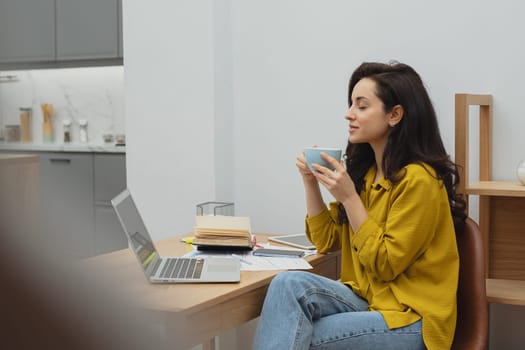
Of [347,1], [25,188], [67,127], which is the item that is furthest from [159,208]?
[25,188]

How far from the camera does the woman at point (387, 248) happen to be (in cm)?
160

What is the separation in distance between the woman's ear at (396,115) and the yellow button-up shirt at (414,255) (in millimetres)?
145

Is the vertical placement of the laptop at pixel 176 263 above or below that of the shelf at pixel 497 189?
below

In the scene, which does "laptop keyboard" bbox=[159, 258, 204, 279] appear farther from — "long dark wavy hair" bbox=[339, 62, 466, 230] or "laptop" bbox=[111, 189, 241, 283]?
"long dark wavy hair" bbox=[339, 62, 466, 230]

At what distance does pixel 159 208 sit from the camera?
2.76 metres

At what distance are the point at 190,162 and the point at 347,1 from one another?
833 mm

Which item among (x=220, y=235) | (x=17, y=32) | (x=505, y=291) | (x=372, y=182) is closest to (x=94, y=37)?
(x=220, y=235)

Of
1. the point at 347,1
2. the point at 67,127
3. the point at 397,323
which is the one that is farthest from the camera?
the point at 67,127

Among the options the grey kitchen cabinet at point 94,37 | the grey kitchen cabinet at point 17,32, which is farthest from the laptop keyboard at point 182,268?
the grey kitchen cabinet at point 94,37

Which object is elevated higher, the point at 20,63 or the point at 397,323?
the point at 20,63

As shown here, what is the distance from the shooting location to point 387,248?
1.63 m

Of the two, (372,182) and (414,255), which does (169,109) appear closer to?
(372,182)

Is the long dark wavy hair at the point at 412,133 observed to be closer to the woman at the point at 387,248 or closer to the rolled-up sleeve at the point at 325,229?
the woman at the point at 387,248

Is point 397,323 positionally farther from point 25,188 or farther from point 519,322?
point 25,188
